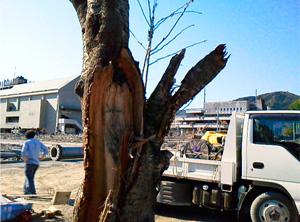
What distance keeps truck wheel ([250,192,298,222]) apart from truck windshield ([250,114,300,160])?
3.06 ft

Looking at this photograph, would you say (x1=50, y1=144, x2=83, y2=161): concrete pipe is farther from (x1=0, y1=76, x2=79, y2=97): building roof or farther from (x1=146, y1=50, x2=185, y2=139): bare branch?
(x1=0, y1=76, x2=79, y2=97): building roof

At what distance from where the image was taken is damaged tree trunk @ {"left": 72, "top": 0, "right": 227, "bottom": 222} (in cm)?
285

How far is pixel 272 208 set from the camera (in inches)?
210

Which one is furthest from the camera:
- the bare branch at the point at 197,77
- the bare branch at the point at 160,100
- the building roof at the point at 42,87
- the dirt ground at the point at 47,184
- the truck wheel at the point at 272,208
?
the building roof at the point at 42,87

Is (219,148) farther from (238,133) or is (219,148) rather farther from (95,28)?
(95,28)

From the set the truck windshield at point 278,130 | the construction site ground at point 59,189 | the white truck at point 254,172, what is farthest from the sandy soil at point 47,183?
the truck windshield at point 278,130

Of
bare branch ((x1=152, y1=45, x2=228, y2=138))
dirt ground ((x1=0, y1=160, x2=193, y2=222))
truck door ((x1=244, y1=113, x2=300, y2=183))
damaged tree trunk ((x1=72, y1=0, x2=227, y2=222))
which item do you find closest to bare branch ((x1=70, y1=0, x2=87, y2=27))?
damaged tree trunk ((x1=72, y1=0, x2=227, y2=222))

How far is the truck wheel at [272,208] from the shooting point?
521 centimetres

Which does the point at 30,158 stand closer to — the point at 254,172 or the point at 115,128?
the point at 115,128

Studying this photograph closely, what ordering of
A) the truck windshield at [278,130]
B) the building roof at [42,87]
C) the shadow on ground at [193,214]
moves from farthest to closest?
the building roof at [42,87] < the shadow on ground at [193,214] < the truck windshield at [278,130]

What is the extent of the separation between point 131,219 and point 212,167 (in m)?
3.58

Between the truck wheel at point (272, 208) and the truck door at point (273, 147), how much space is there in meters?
0.37

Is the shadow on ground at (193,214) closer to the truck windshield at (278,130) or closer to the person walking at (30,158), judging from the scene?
the truck windshield at (278,130)

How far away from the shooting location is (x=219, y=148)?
6.94m
